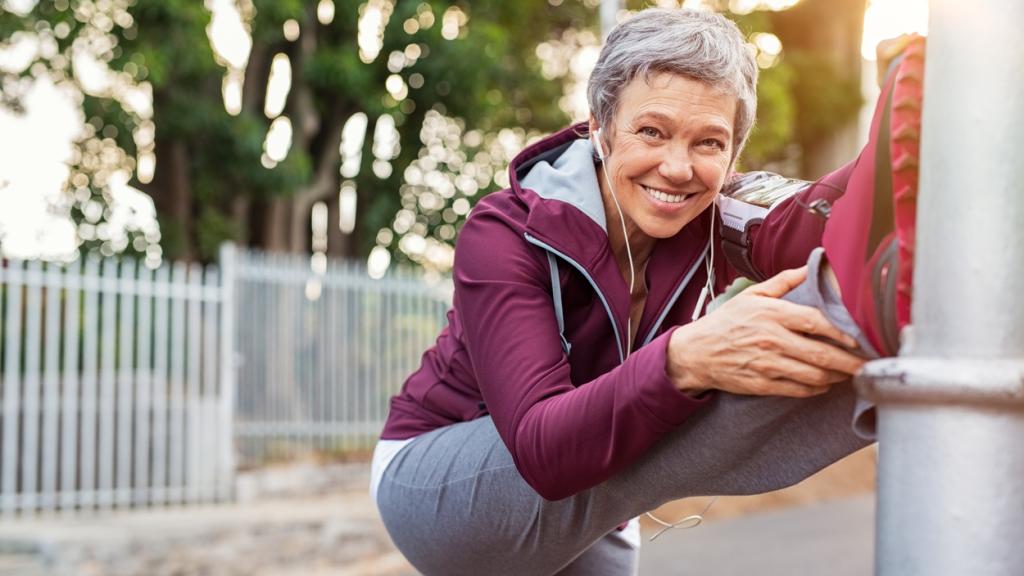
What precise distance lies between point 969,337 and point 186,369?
9506 mm

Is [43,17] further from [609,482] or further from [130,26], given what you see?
[609,482]

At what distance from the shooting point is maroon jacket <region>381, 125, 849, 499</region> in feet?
5.20

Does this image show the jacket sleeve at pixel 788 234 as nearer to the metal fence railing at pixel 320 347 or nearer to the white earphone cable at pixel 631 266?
the white earphone cable at pixel 631 266

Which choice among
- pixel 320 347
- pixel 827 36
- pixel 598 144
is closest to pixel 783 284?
pixel 598 144

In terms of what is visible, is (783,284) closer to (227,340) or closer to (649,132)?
(649,132)

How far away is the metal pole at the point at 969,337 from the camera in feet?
3.24

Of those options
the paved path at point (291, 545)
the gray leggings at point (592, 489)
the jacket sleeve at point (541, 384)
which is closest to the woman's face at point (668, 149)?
the jacket sleeve at point (541, 384)

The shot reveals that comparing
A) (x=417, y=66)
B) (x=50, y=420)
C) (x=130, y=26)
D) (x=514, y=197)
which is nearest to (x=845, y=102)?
(x=417, y=66)

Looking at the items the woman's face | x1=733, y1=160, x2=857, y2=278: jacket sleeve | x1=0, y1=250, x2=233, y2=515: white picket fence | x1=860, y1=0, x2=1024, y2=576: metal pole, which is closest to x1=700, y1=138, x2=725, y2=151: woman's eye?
the woman's face

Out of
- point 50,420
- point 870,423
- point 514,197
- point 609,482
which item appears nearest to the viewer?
point 870,423

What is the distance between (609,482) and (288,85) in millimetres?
12336

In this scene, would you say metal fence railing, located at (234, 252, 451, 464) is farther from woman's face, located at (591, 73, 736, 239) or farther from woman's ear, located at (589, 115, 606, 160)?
woman's face, located at (591, 73, 736, 239)

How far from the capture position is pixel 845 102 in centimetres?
2022

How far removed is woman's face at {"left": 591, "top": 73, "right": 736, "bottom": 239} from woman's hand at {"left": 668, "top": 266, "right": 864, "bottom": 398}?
0.61 meters
